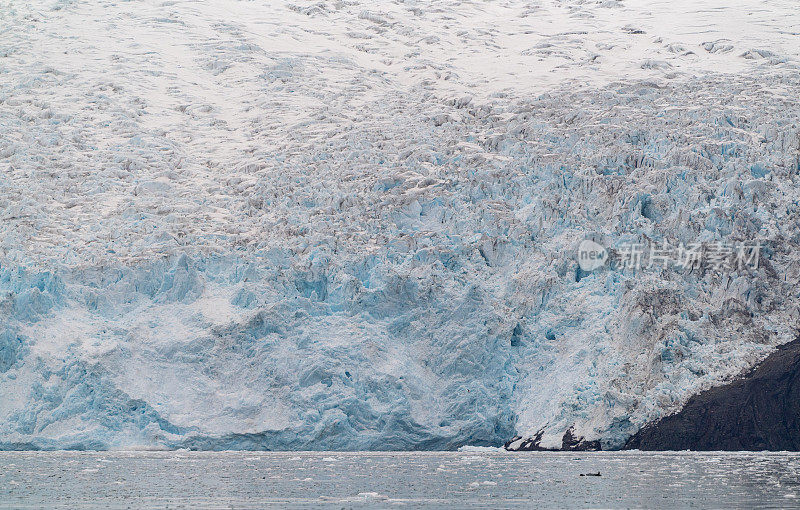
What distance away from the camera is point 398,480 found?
66.5 ft

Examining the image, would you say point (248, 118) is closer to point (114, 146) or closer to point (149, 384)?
point (114, 146)

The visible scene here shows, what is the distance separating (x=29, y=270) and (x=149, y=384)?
5.12 metres

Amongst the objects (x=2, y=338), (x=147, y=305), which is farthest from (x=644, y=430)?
(x=2, y=338)

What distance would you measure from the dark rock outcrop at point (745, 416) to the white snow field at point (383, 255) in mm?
522

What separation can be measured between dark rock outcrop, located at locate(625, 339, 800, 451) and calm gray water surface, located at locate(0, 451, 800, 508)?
1.53 ft

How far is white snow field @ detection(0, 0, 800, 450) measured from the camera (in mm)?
25859
